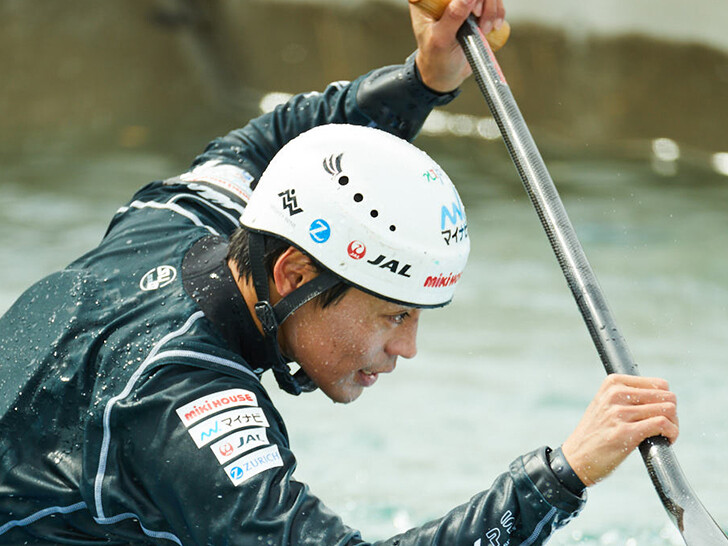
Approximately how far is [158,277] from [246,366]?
31 centimetres

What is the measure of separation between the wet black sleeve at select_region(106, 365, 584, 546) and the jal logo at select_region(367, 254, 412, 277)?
40 centimetres

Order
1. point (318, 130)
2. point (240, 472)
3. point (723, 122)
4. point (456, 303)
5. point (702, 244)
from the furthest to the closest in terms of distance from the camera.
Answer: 1. point (723, 122)
2. point (702, 244)
3. point (456, 303)
4. point (318, 130)
5. point (240, 472)

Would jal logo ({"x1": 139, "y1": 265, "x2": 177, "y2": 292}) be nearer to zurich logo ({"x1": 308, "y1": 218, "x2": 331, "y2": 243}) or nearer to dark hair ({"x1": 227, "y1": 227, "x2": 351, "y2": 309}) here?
dark hair ({"x1": 227, "y1": 227, "x2": 351, "y2": 309})

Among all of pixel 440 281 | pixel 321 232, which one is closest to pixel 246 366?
pixel 321 232

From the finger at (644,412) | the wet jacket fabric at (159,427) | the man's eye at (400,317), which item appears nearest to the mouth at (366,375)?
the man's eye at (400,317)

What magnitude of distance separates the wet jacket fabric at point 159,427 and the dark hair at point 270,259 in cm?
4

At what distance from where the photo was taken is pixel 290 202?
2.51 m

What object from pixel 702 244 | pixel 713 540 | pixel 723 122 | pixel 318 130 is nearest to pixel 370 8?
pixel 723 122

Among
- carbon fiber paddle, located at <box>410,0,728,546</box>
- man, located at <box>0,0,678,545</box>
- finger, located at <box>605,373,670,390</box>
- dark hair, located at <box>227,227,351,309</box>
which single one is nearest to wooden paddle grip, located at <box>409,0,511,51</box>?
carbon fiber paddle, located at <box>410,0,728,546</box>

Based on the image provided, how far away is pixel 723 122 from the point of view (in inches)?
345

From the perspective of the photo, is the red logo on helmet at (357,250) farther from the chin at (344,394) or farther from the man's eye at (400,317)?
the chin at (344,394)

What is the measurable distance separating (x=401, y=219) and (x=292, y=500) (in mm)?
635

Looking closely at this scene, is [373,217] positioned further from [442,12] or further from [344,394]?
[442,12]

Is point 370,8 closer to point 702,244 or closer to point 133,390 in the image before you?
point 702,244
